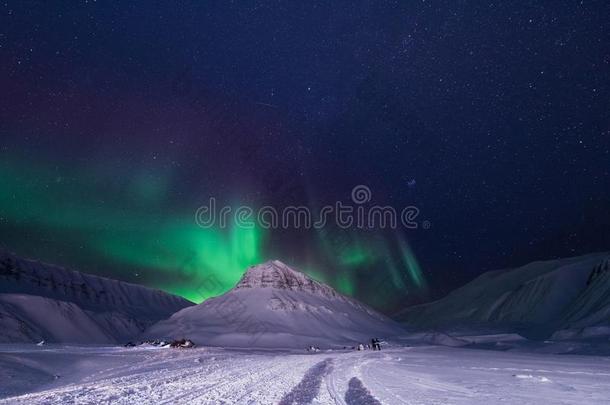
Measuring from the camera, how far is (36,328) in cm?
8788

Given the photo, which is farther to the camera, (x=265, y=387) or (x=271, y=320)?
(x=271, y=320)

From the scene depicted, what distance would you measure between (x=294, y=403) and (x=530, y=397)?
8.14 metres

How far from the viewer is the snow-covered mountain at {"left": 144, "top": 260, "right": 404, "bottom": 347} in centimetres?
12019

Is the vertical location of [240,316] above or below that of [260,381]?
above

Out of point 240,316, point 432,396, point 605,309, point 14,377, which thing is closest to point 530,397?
point 432,396

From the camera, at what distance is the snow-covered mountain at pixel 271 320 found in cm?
12019

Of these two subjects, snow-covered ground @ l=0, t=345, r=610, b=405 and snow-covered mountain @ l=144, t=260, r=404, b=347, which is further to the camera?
snow-covered mountain @ l=144, t=260, r=404, b=347

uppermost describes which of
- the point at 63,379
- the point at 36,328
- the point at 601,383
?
the point at 36,328

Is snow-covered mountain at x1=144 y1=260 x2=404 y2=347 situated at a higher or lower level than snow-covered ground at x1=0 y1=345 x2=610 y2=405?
higher

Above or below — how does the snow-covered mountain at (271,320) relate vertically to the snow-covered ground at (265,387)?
above

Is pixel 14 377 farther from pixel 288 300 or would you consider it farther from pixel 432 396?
pixel 288 300

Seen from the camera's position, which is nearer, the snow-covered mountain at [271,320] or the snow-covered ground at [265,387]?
the snow-covered ground at [265,387]

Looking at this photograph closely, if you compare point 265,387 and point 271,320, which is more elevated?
point 271,320

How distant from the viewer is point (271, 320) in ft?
480
